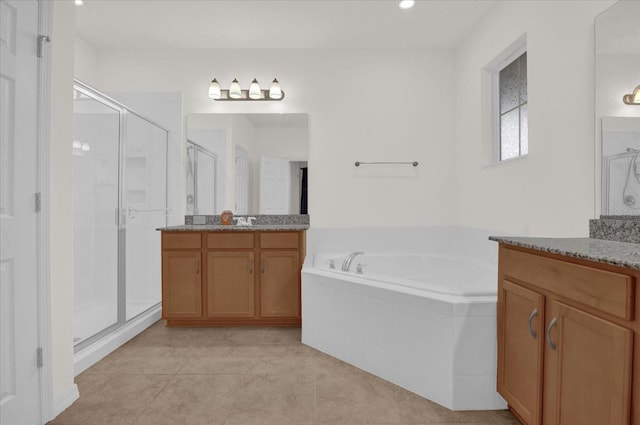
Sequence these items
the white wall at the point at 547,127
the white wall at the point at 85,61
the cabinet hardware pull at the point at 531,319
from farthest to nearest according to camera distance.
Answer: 1. the white wall at the point at 85,61
2. the white wall at the point at 547,127
3. the cabinet hardware pull at the point at 531,319

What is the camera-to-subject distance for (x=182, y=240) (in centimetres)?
297

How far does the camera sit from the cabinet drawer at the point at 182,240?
117 inches

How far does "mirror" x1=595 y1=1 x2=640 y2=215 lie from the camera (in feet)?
5.17

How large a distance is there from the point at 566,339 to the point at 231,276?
2341mm

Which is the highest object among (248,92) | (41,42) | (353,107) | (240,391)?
(248,92)

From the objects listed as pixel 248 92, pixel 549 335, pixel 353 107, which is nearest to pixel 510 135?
pixel 353 107

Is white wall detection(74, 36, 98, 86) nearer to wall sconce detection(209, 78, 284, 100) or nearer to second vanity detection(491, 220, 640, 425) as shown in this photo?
→ wall sconce detection(209, 78, 284, 100)

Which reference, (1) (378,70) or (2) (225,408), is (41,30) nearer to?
(2) (225,408)

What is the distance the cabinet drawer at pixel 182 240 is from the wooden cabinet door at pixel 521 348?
226 cm

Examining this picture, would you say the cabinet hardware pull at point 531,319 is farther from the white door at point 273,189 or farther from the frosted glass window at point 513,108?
the white door at point 273,189

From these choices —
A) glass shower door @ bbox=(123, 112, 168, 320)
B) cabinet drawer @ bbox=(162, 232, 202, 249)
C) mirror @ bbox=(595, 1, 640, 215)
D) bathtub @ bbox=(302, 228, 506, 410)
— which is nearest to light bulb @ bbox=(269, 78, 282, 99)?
glass shower door @ bbox=(123, 112, 168, 320)

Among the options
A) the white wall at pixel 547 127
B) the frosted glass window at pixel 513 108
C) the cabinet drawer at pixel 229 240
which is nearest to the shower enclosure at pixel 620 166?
the white wall at pixel 547 127

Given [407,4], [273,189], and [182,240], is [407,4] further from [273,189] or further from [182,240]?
[182,240]

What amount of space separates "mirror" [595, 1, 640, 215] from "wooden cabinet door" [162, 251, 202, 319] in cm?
275
